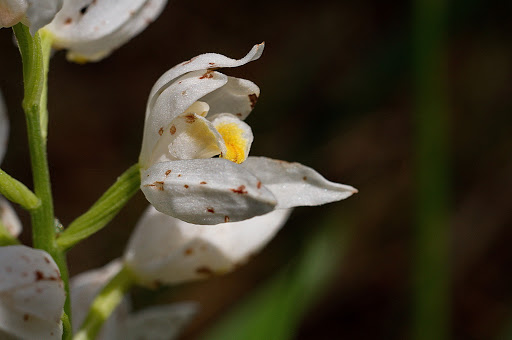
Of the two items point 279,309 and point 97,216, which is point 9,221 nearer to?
point 97,216

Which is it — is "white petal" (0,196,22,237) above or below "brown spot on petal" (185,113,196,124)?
below

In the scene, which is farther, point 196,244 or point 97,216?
point 196,244

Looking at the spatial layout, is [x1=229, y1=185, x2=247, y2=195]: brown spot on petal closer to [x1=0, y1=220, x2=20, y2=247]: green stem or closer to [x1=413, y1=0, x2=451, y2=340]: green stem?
[x1=0, y1=220, x2=20, y2=247]: green stem

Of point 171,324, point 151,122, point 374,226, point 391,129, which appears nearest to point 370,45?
point 391,129

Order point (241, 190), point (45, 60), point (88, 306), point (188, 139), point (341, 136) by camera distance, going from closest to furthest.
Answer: point (241, 190) < point (188, 139) < point (45, 60) < point (88, 306) < point (341, 136)

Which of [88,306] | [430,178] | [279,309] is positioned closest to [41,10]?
[88,306]

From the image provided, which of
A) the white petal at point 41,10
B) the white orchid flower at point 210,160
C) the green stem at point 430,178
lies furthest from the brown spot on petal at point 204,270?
the green stem at point 430,178

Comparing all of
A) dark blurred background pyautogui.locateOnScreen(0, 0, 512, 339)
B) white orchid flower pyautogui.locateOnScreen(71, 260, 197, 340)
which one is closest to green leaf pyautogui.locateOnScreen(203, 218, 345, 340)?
white orchid flower pyautogui.locateOnScreen(71, 260, 197, 340)
